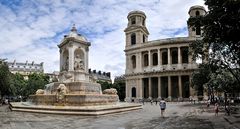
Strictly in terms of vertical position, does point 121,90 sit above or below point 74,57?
below

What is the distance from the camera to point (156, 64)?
292ft

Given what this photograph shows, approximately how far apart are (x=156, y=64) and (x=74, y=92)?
2539 inches

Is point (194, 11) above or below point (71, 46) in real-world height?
above

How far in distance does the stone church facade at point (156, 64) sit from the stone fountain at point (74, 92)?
5098 centimetres

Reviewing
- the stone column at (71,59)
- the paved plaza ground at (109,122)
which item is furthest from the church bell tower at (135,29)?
the paved plaza ground at (109,122)

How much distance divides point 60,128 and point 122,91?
290ft

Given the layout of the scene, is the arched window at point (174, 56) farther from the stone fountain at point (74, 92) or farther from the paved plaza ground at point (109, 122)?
the paved plaza ground at point (109, 122)

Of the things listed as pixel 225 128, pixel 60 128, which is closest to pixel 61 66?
pixel 60 128

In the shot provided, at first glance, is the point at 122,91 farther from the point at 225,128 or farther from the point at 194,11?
the point at 225,128

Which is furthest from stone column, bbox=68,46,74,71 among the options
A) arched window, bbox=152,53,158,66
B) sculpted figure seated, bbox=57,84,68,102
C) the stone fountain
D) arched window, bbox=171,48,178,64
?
arched window, bbox=152,53,158,66

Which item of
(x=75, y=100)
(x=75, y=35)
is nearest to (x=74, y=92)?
(x=75, y=100)

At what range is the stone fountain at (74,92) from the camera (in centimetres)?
2373

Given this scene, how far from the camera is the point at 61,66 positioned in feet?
104

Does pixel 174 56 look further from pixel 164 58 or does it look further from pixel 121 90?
pixel 121 90
